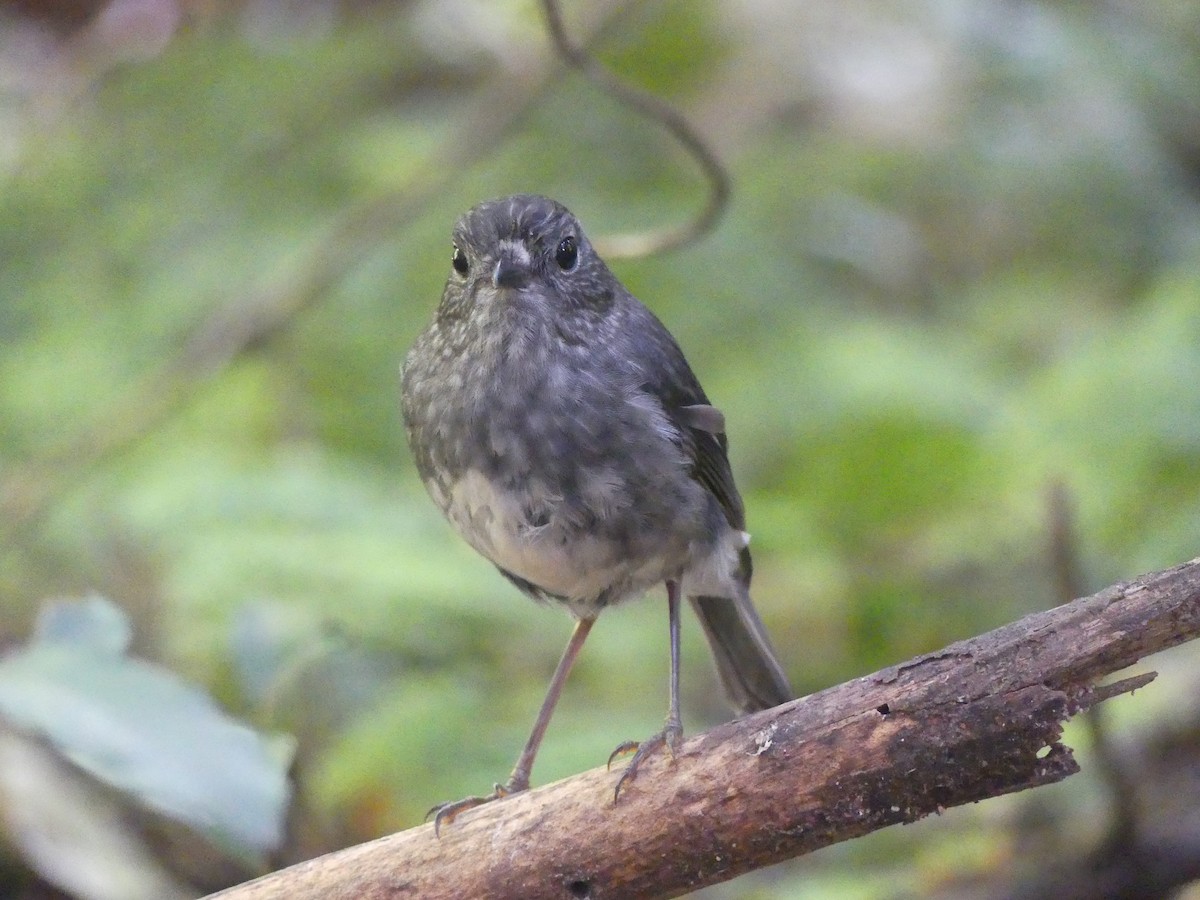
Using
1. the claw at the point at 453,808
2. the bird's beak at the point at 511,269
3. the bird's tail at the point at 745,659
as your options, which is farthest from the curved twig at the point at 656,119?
the claw at the point at 453,808

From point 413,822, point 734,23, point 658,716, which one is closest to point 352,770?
point 413,822

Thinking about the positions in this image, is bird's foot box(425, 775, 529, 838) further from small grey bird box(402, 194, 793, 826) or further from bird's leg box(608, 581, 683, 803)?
bird's leg box(608, 581, 683, 803)

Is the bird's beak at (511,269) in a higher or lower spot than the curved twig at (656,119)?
lower

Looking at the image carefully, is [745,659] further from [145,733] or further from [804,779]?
[145,733]

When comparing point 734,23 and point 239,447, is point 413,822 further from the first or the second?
point 734,23

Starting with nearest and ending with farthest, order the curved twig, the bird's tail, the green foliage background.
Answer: the bird's tail → the curved twig → the green foliage background

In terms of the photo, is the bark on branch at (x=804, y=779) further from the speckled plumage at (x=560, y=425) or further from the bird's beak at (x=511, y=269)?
the bird's beak at (x=511, y=269)

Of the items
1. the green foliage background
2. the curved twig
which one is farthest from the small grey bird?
the curved twig
